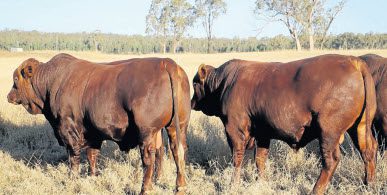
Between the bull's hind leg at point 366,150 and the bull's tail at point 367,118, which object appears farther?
the bull's hind leg at point 366,150

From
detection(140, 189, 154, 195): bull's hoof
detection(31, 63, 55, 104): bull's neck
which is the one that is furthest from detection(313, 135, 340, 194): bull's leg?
detection(31, 63, 55, 104): bull's neck

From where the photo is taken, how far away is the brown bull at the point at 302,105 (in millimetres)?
5102

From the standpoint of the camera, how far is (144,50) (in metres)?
80.9

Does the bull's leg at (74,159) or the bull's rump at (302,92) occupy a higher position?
the bull's rump at (302,92)

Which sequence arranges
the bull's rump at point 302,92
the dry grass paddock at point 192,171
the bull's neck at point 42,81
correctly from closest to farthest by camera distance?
the bull's rump at point 302,92, the dry grass paddock at point 192,171, the bull's neck at point 42,81

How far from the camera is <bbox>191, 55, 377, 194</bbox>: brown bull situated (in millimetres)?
5102

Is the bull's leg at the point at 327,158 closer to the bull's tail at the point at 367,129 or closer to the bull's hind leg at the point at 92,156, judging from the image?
the bull's tail at the point at 367,129

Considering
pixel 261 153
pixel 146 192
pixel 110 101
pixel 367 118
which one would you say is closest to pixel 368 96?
pixel 367 118

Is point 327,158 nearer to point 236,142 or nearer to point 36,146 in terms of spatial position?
point 236,142

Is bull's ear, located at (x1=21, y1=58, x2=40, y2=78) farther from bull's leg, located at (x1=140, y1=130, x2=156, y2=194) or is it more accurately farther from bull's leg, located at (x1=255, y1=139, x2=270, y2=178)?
bull's leg, located at (x1=255, y1=139, x2=270, y2=178)

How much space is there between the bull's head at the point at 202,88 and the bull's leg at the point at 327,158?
234cm

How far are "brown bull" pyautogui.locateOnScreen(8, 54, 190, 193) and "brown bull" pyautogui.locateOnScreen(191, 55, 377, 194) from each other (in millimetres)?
772

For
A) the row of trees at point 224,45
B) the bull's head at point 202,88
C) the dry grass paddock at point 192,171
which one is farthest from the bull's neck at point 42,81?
the row of trees at point 224,45

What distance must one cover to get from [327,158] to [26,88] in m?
4.56
